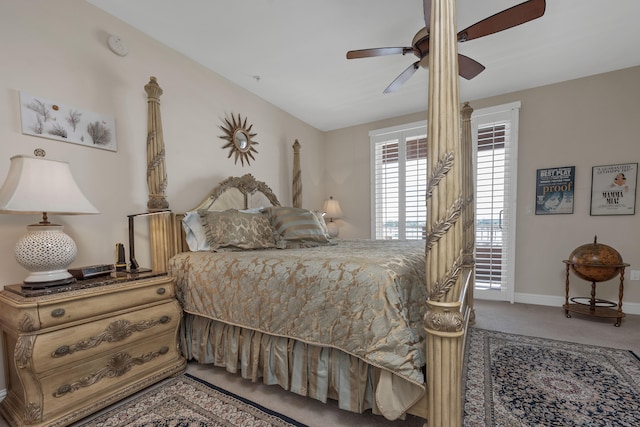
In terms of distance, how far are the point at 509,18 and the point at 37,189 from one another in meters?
2.75

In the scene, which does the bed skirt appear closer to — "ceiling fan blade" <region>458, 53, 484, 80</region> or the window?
"ceiling fan blade" <region>458, 53, 484, 80</region>

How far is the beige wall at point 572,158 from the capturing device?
9.70 ft

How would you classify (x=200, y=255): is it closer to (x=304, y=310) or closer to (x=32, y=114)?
(x=304, y=310)

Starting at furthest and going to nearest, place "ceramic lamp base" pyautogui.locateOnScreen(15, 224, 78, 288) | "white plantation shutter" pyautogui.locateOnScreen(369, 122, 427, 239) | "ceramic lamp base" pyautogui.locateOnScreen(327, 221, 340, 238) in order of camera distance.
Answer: "ceramic lamp base" pyautogui.locateOnScreen(327, 221, 340, 238) → "white plantation shutter" pyautogui.locateOnScreen(369, 122, 427, 239) → "ceramic lamp base" pyautogui.locateOnScreen(15, 224, 78, 288)

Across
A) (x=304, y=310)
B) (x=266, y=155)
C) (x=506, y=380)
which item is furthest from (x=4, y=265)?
(x=506, y=380)

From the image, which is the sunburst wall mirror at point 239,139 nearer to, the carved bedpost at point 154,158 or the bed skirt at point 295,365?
the carved bedpost at point 154,158

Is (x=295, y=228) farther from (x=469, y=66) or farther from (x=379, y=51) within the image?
(x=469, y=66)

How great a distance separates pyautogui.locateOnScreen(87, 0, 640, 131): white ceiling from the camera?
2051mm

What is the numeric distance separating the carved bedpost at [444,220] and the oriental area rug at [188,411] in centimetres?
82

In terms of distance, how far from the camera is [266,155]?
12.0 ft

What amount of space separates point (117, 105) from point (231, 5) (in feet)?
3.87

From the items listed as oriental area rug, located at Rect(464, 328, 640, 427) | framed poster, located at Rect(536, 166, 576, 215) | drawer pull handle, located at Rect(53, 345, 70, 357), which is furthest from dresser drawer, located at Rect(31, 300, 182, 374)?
framed poster, located at Rect(536, 166, 576, 215)

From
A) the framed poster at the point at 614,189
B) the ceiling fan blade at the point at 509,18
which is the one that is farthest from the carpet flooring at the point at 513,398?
the ceiling fan blade at the point at 509,18

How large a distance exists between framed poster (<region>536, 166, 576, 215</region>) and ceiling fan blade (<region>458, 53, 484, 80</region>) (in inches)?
76.4
